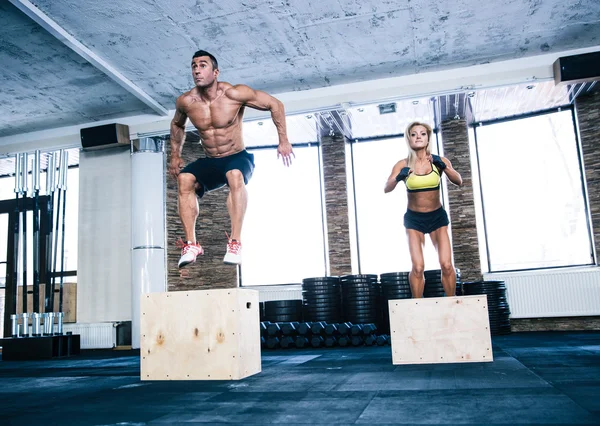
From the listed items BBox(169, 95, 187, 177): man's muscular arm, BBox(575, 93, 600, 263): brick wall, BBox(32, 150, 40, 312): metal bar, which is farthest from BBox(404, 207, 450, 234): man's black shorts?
BBox(32, 150, 40, 312): metal bar

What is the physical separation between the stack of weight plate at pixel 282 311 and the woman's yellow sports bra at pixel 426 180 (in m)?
4.07

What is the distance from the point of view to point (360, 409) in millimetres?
2367

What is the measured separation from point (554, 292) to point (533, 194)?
1772 mm

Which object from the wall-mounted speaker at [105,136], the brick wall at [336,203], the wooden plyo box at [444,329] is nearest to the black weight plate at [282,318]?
the brick wall at [336,203]

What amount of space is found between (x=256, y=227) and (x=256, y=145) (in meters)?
1.66

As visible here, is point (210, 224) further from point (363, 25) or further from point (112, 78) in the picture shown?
point (363, 25)

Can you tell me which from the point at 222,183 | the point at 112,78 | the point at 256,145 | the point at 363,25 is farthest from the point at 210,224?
the point at 222,183

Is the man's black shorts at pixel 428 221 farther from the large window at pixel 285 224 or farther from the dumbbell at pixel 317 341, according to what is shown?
the large window at pixel 285 224

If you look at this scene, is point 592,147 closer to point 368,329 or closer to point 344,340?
point 368,329

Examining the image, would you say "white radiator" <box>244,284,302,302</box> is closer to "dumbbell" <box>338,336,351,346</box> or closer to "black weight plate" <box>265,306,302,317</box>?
"black weight plate" <box>265,306,302,317</box>

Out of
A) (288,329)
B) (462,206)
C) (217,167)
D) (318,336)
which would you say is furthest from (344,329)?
(217,167)

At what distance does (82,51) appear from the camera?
6590 mm

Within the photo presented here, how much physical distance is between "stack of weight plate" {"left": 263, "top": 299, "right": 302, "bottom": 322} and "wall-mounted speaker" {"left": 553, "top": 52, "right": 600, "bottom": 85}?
4.86 m

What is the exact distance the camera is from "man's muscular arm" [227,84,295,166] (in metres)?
3.77
